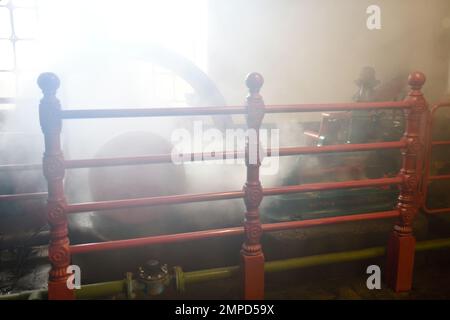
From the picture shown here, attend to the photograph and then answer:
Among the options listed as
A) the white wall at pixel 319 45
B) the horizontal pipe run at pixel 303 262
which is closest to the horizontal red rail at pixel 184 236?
the horizontal pipe run at pixel 303 262

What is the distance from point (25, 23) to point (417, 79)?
5.03 metres

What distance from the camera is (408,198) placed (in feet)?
8.63

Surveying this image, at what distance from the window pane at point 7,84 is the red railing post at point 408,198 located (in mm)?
5054

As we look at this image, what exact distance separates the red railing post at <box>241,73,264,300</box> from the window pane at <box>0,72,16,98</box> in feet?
14.3

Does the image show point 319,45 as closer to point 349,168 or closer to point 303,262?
point 349,168

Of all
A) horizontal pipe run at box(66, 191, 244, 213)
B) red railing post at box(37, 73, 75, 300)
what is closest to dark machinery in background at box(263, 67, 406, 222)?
horizontal pipe run at box(66, 191, 244, 213)

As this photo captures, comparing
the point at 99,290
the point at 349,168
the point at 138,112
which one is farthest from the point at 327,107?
the point at 99,290

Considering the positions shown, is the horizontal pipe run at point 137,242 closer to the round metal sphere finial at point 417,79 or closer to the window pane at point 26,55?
the round metal sphere finial at point 417,79

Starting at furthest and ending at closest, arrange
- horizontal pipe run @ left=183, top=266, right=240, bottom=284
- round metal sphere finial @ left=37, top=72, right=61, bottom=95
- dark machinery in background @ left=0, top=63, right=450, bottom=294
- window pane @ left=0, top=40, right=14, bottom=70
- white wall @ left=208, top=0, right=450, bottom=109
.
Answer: white wall @ left=208, top=0, right=450, bottom=109 → window pane @ left=0, top=40, right=14, bottom=70 → dark machinery in background @ left=0, top=63, right=450, bottom=294 → horizontal pipe run @ left=183, top=266, right=240, bottom=284 → round metal sphere finial @ left=37, top=72, right=61, bottom=95

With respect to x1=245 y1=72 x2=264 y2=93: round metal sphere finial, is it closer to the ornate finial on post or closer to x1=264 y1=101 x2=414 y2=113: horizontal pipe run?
x1=264 y1=101 x2=414 y2=113: horizontal pipe run

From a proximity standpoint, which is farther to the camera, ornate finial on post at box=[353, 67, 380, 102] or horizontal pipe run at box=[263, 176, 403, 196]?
ornate finial on post at box=[353, 67, 380, 102]

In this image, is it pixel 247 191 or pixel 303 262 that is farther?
pixel 303 262

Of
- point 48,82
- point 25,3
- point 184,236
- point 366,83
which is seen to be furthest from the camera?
point 25,3

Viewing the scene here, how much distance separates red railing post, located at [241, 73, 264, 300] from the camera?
227 centimetres
